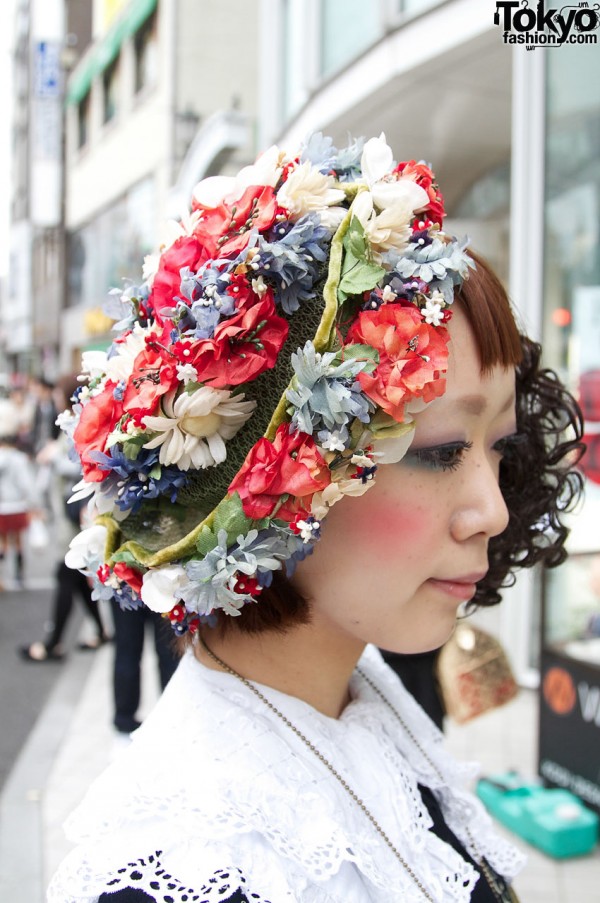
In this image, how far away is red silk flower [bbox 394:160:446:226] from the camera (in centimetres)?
120

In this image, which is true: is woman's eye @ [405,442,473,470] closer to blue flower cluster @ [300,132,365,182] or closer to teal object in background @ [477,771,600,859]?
blue flower cluster @ [300,132,365,182]

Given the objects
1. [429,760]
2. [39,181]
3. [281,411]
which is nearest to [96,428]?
[281,411]

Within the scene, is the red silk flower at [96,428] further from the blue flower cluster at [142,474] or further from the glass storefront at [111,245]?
the glass storefront at [111,245]

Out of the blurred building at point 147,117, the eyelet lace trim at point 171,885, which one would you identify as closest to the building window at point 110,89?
the blurred building at point 147,117

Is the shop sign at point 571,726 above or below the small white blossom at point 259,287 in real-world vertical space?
below

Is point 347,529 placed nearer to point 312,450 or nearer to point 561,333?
point 312,450

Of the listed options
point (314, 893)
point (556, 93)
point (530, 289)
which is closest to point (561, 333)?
point (530, 289)

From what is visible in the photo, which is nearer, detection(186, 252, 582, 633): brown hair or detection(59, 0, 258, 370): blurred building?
detection(186, 252, 582, 633): brown hair

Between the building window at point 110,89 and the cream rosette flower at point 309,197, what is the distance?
20.4 metres

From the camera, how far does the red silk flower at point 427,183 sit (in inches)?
47.3

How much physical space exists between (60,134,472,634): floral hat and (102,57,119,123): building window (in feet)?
66.9

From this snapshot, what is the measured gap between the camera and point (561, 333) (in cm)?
508

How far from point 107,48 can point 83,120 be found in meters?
3.39

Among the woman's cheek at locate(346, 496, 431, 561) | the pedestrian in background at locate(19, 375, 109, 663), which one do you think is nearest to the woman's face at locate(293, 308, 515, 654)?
the woman's cheek at locate(346, 496, 431, 561)
